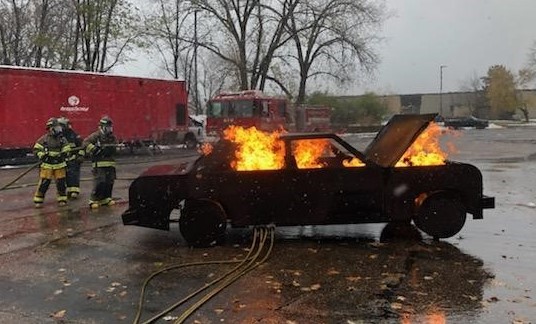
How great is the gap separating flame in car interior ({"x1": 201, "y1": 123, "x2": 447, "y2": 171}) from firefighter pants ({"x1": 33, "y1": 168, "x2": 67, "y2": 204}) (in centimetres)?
435

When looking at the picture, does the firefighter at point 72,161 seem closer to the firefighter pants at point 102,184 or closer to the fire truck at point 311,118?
the firefighter pants at point 102,184

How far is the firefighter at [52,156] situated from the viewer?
1079cm

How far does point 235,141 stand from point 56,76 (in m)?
16.0

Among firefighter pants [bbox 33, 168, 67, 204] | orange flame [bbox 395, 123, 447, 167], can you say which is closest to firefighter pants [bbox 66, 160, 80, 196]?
firefighter pants [bbox 33, 168, 67, 204]

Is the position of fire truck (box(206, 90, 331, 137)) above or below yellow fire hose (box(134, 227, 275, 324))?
above

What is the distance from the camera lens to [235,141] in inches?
301

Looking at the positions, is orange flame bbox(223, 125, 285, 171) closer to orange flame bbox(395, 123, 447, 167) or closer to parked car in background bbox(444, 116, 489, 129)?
orange flame bbox(395, 123, 447, 167)

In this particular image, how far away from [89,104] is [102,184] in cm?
1284

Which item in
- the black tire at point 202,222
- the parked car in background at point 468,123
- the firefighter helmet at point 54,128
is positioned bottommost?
the black tire at point 202,222

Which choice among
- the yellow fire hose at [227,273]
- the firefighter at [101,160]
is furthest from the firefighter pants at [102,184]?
the yellow fire hose at [227,273]

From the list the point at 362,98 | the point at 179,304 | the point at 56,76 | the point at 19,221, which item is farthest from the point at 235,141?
the point at 362,98

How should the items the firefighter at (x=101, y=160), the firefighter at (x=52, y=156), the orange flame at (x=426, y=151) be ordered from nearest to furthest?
the orange flame at (x=426, y=151) → the firefighter at (x=101, y=160) → the firefighter at (x=52, y=156)

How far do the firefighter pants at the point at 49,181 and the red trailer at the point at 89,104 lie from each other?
10071 mm

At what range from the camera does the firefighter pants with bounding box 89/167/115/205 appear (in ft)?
34.9
